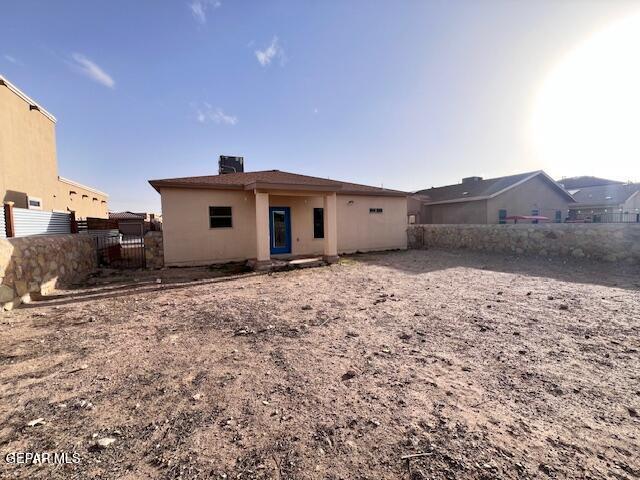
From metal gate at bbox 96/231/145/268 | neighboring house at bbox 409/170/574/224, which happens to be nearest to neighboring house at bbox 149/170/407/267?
metal gate at bbox 96/231/145/268

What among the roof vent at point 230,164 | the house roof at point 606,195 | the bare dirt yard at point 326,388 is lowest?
the bare dirt yard at point 326,388

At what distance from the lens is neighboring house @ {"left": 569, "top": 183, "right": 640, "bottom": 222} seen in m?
25.0

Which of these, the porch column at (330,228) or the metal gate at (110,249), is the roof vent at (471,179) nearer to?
the porch column at (330,228)

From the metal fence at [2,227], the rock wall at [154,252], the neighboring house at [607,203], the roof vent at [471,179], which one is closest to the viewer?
the metal fence at [2,227]

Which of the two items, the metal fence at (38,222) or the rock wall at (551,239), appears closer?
the metal fence at (38,222)

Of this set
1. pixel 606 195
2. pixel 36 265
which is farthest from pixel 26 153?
pixel 606 195

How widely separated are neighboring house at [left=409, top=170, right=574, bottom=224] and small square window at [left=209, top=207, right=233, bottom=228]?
18201mm

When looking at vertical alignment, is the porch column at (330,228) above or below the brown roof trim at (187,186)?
below

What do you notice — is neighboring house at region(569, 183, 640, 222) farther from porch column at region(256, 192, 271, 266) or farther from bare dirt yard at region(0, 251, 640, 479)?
porch column at region(256, 192, 271, 266)

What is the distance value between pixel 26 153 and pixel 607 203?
41.2 metres

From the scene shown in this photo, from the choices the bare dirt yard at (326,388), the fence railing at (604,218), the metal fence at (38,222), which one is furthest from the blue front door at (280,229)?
the fence railing at (604,218)

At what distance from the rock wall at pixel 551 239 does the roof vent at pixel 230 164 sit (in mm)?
11973

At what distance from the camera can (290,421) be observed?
96.3 inches

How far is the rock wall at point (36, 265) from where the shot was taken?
5754 mm
